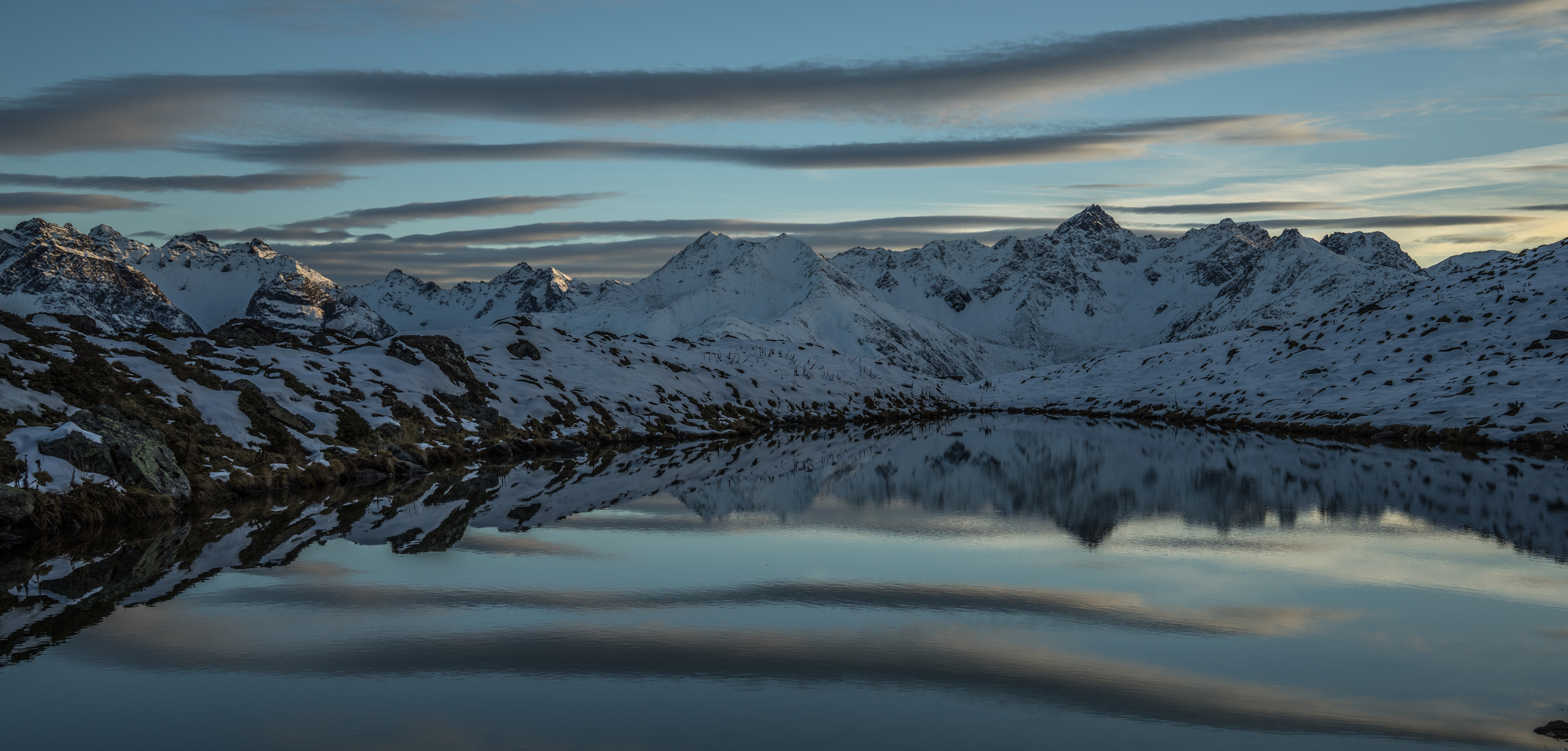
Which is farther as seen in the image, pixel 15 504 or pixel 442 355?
pixel 442 355

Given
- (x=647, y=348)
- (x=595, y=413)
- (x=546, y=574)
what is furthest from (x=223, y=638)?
(x=647, y=348)

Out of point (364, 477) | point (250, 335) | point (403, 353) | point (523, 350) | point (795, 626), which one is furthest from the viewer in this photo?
point (523, 350)

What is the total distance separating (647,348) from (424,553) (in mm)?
51770

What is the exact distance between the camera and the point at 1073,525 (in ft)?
69.5

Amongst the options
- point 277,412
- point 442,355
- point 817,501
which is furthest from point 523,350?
point 817,501

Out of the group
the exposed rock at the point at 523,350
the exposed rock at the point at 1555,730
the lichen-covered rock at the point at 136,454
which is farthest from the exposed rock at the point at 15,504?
the exposed rock at the point at 523,350

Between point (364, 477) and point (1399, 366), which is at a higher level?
point (1399, 366)

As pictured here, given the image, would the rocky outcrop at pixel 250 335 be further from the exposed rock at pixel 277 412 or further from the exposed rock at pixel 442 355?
the exposed rock at pixel 277 412

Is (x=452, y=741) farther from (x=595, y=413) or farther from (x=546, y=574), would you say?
(x=595, y=413)

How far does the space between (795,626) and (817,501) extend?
13.1m

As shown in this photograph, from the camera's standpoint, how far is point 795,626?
40.6 feet

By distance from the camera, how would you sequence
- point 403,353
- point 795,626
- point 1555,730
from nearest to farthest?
1. point 1555,730
2. point 795,626
3. point 403,353

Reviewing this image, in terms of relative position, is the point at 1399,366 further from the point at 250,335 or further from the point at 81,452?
the point at 81,452

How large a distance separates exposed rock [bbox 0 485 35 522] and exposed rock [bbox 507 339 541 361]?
115 feet
